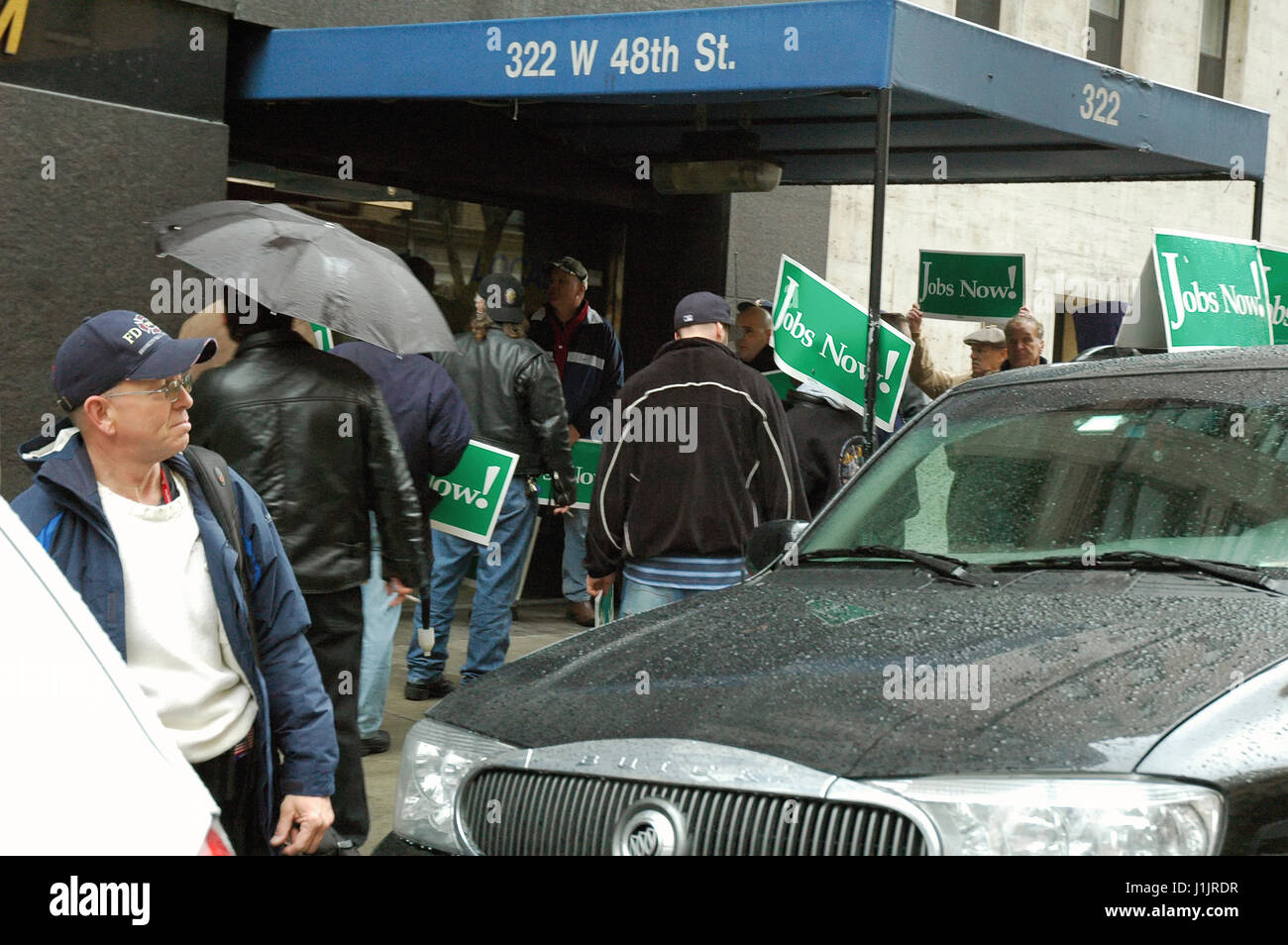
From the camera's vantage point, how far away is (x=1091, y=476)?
12.9 ft

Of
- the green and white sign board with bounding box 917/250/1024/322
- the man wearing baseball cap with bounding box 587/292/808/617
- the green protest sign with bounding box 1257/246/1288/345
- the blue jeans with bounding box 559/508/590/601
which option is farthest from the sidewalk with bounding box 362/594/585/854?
the green protest sign with bounding box 1257/246/1288/345

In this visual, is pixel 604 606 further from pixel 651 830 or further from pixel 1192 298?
pixel 651 830

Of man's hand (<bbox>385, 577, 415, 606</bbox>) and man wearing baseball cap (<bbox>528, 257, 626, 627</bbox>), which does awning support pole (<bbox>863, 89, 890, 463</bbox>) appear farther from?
man wearing baseball cap (<bbox>528, 257, 626, 627</bbox>)

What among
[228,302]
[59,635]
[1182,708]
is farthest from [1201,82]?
[59,635]

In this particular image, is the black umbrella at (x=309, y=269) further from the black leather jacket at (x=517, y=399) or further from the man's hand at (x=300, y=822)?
the black leather jacket at (x=517, y=399)

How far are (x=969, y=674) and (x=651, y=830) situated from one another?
2.24 ft

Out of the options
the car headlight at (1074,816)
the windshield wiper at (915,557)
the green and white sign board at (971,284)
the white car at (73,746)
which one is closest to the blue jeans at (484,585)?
the green and white sign board at (971,284)

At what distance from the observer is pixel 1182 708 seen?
280cm

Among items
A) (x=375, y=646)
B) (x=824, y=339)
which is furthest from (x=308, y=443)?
(x=824, y=339)

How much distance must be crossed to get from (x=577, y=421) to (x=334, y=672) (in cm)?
491

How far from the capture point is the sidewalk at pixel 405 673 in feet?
20.2

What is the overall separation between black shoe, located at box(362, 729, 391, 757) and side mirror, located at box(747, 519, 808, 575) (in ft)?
9.29

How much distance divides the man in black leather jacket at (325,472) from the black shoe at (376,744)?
139cm

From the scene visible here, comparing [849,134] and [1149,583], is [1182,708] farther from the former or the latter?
[849,134]
